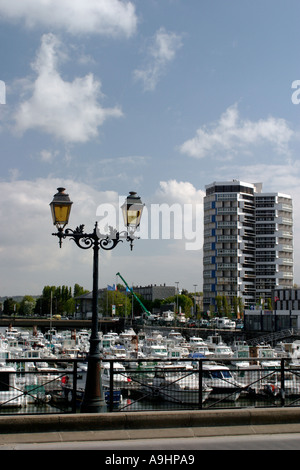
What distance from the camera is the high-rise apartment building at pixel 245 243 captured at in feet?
525

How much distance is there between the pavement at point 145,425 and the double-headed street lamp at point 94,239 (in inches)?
24.2

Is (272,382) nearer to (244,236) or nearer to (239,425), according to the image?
(239,425)

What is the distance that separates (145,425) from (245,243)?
154 meters

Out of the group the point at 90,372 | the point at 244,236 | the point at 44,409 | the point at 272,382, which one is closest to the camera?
the point at 90,372

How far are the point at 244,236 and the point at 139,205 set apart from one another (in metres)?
152

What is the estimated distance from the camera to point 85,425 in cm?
1141

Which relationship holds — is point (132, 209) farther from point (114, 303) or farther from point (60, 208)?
point (114, 303)

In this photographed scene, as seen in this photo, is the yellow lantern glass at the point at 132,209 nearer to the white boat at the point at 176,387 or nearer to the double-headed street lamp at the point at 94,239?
the double-headed street lamp at the point at 94,239

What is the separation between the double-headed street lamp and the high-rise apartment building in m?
145

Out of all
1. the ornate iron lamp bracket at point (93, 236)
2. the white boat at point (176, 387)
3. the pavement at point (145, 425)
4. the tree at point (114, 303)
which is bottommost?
the tree at point (114, 303)

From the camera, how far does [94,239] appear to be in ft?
43.1

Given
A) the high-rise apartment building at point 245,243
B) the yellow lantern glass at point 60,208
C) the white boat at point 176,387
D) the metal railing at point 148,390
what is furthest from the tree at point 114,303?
the yellow lantern glass at point 60,208

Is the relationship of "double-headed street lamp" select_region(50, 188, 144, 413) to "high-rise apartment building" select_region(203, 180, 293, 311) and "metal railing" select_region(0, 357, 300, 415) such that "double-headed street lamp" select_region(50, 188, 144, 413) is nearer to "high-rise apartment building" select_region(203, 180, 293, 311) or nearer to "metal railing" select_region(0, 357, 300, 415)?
"metal railing" select_region(0, 357, 300, 415)
